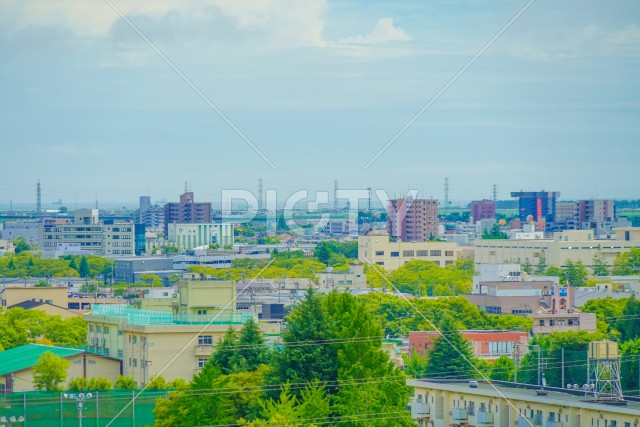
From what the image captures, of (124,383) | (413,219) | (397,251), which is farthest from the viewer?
(413,219)

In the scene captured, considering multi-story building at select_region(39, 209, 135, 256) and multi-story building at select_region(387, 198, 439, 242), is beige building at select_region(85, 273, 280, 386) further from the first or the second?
multi-story building at select_region(387, 198, 439, 242)

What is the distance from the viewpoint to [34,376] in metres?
17.3

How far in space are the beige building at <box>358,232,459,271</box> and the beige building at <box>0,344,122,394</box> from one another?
1216 inches

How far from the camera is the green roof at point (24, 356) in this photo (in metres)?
18.3

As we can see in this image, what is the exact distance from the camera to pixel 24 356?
19438 mm

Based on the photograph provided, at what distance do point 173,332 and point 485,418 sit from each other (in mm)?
5098

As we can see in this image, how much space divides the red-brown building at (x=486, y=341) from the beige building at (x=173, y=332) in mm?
4728

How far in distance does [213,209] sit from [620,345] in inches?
2099

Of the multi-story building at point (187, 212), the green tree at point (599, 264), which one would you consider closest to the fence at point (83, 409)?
the green tree at point (599, 264)

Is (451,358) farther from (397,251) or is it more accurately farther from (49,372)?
(397,251)

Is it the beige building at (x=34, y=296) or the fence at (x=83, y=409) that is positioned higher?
the beige building at (x=34, y=296)

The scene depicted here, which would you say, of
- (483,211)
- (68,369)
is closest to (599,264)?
(68,369)

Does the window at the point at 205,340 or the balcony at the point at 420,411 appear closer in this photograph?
the balcony at the point at 420,411

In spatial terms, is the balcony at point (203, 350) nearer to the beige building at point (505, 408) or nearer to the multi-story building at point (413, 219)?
the beige building at point (505, 408)
